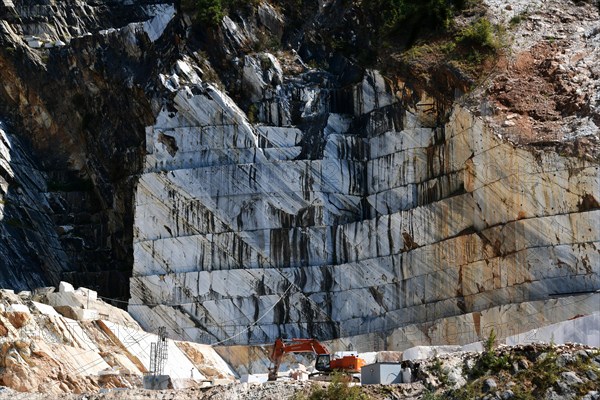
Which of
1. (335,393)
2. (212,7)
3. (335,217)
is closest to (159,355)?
(335,217)

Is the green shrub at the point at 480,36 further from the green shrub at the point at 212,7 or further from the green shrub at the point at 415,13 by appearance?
the green shrub at the point at 212,7

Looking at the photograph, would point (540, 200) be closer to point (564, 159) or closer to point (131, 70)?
point (564, 159)

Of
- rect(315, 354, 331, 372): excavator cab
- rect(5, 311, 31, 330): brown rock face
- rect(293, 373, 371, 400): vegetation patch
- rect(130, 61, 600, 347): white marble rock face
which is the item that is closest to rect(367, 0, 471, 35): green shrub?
rect(130, 61, 600, 347): white marble rock face

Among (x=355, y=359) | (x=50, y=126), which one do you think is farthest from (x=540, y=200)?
(x=50, y=126)

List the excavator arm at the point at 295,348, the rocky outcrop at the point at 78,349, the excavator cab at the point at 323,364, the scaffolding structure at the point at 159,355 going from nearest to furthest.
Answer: the excavator cab at the point at 323,364, the rocky outcrop at the point at 78,349, the excavator arm at the point at 295,348, the scaffolding structure at the point at 159,355

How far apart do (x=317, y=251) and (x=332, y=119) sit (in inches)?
249

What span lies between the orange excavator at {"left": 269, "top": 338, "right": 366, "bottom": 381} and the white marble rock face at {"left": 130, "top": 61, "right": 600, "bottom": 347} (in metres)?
3.91

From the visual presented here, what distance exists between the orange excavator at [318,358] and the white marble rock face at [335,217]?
3909 millimetres

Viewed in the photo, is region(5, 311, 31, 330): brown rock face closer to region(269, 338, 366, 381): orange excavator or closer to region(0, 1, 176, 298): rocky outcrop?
region(269, 338, 366, 381): orange excavator

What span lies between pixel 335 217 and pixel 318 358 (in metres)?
13.8

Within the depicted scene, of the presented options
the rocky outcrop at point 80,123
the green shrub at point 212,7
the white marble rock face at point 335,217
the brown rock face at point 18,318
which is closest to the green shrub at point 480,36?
the white marble rock face at point 335,217

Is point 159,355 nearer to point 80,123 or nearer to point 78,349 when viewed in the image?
point 78,349

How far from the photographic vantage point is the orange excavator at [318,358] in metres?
49.1

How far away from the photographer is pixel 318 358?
164 ft
